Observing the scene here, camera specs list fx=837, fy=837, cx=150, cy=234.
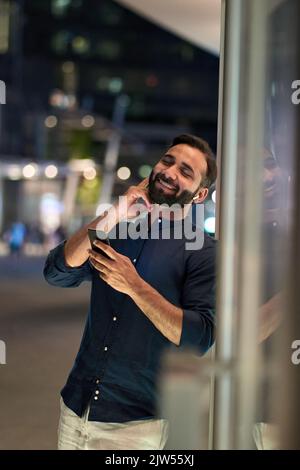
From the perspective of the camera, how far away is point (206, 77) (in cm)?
8481

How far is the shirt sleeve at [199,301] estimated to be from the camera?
8.30 ft

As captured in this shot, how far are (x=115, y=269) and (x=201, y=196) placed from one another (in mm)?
375

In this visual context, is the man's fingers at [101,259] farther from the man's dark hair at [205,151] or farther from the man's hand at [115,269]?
the man's dark hair at [205,151]

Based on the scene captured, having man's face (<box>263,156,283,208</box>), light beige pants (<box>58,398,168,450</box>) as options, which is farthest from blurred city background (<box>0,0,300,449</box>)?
light beige pants (<box>58,398,168,450</box>)

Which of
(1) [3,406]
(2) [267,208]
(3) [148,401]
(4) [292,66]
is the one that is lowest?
(1) [3,406]

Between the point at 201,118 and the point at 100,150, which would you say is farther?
the point at 201,118

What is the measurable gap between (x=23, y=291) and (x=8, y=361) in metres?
7.80

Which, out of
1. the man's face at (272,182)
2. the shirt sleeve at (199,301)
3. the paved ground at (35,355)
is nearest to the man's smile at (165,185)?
the shirt sleeve at (199,301)

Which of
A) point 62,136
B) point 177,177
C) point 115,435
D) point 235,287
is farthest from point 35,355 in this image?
point 62,136

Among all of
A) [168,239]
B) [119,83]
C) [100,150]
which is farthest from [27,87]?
[168,239]

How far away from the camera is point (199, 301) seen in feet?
8.54

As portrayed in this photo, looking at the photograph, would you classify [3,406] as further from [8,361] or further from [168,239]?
[168,239]

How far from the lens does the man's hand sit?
262 centimetres

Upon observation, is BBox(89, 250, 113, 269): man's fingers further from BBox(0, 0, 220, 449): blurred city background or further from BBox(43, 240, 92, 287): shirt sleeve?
BBox(0, 0, 220, 449): blurred city background
